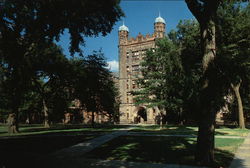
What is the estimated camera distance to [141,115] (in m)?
50.8

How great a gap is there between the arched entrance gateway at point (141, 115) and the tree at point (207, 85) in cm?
4150

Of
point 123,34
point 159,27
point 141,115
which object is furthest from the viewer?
point 123,34

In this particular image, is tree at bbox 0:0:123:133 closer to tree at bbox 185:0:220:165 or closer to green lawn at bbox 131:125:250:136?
tree at bbox 185:0:220:165

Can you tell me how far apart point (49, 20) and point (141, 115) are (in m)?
40.5

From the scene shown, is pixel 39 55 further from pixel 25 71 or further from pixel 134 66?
pixel 134 66

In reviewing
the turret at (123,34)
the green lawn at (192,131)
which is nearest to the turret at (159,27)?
the turret at (123,34)

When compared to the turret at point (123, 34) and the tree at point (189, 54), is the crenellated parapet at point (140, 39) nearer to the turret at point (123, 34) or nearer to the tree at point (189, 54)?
the turret at point (123, 34)

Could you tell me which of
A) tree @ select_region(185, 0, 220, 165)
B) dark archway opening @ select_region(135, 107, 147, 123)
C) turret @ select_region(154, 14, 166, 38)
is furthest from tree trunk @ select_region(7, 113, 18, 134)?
turret @ select_region(154, 14, 166, 38)

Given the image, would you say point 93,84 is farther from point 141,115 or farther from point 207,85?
point 141,115

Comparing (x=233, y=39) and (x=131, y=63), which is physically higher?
(x=131, y=63)

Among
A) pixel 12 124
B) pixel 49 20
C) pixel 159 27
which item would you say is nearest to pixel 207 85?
pixel 49 20

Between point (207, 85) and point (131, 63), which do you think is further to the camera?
point (131, 63)

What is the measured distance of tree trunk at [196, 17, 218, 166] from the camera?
289 inches

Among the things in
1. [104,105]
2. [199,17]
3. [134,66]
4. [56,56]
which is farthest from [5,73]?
[134,66]
